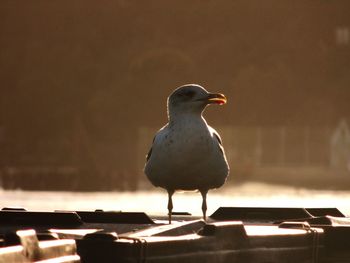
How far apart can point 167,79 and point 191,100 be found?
329 feet

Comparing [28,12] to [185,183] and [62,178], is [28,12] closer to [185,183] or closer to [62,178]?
[62,178]

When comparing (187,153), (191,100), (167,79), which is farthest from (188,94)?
(167,79)

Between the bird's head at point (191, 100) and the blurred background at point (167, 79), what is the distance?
81557 mm

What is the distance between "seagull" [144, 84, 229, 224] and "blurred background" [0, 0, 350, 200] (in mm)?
81801

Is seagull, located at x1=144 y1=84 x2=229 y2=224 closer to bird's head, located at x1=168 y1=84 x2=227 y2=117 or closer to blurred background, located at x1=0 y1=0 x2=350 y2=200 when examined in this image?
bird's head, located at x1=168 y1=84 x2=227 y2=117

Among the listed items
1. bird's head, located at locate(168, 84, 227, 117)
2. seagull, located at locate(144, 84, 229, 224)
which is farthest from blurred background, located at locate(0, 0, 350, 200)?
seagull, located at locate(144, 84, 229, 224)

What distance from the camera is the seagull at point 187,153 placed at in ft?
51.6

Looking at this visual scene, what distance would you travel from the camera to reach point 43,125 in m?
112

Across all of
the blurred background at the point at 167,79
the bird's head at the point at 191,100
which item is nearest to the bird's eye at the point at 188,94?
the bird's head at the point at 191,100

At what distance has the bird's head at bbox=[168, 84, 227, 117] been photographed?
1627cm

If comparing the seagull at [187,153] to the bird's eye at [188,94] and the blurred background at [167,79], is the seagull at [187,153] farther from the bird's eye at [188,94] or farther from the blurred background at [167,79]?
the blurred background at [167,79]

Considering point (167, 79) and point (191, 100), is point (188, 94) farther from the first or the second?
point (167, 79)

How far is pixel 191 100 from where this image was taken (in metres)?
16.5

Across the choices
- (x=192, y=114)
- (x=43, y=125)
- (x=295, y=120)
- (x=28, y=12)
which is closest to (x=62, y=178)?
(x=43, y=125)
